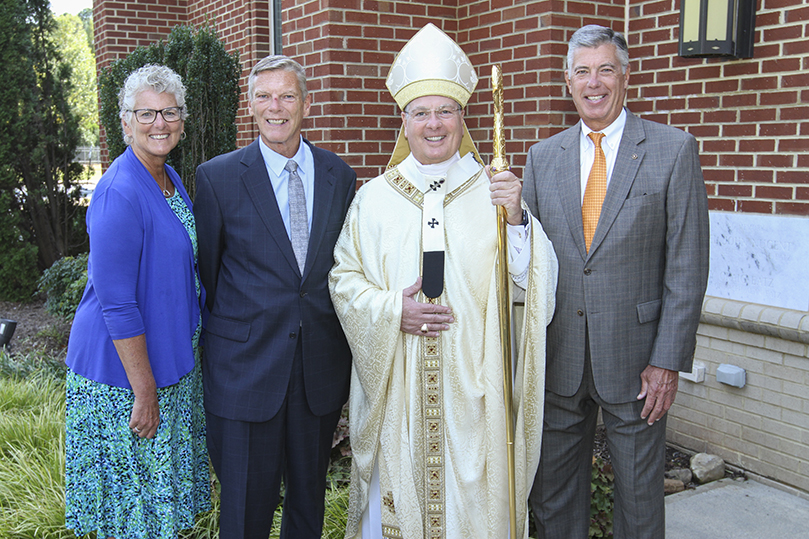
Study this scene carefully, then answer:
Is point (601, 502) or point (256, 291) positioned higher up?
point (256, 291)

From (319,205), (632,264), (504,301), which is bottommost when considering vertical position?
(504,301)

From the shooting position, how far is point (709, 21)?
3809mm

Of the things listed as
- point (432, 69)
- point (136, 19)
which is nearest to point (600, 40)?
point (432, 69)

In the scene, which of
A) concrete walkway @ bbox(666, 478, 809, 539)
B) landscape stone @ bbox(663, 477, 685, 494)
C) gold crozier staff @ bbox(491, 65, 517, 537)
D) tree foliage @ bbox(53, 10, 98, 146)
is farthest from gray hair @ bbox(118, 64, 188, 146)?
tree foliage @ bbox(53, 10, 98, 146)

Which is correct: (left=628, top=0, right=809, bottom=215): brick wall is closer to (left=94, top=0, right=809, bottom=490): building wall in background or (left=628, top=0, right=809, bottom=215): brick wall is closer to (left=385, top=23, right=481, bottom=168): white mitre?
(left=94, top=0, right=809, bottom=490): building wall in background

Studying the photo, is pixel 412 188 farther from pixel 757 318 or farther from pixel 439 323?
pixel 757 318

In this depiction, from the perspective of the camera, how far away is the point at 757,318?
12.8 ft

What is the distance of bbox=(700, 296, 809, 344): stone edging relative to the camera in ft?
12.1

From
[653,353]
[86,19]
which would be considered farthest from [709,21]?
[86,19]

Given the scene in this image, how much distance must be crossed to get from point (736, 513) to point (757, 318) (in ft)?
3.35

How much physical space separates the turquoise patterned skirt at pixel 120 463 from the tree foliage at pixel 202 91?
3.33 m

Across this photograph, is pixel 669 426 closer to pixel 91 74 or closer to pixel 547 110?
pixel 547 110

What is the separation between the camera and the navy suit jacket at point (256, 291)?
2695mm

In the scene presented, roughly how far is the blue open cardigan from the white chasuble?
1.94 feet
